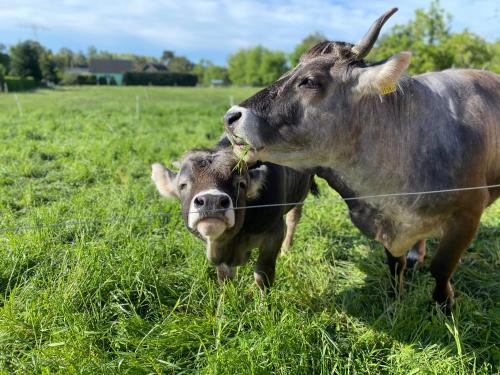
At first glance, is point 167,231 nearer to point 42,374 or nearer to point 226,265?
point 226,265

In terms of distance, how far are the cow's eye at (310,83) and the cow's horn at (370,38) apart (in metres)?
0.36

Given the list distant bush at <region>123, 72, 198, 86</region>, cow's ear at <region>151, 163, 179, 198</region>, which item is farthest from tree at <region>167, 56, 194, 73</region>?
cow's ear at <region>151, 163, 179, 198</region>

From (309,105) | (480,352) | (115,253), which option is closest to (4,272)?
(115,253)

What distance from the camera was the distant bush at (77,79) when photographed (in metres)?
70.7

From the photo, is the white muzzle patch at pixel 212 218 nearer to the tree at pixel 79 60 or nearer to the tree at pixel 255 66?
the tree at pixel 255 66

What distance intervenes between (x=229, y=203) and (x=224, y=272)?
952 mm

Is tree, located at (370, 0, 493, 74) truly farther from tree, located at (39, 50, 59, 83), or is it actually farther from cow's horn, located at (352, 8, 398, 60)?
tree, located at (39, 50, 59, 83)

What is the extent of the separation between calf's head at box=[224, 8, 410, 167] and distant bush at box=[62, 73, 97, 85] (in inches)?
3017

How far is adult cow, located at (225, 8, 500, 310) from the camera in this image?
2680mm

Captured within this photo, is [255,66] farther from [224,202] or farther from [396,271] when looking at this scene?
[224,202]

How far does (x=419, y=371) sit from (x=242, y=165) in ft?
6.15

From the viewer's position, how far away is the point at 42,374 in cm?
247

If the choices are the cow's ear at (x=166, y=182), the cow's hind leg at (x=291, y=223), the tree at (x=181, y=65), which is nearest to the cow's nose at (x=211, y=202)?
the cow's ear at (x=166, y=182)

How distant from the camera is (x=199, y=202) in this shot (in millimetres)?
2955
